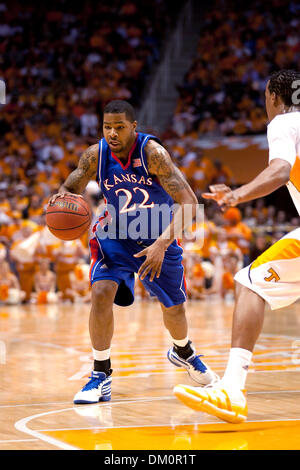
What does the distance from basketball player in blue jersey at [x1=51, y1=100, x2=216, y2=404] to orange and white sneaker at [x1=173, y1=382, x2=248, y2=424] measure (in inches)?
48.1

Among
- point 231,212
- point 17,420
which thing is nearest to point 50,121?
point 231,212

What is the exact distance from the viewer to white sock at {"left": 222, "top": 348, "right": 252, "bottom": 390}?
3906 mm

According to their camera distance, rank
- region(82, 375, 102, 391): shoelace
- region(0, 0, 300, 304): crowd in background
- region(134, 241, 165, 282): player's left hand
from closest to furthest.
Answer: region(134, 241, 165, 282): player's left hand < region(82, 375, 102, 391): shoelace < region(0, 0, 300, 304): crowd in background

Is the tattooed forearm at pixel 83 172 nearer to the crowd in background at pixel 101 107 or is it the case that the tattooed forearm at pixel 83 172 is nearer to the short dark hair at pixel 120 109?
the short dark hair at pixel 120 109

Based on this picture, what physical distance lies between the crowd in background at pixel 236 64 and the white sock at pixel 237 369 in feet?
47.5

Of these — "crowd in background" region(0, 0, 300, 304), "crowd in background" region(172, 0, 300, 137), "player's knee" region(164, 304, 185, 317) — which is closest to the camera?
"player's knee" region(164, 304, 185, 317)

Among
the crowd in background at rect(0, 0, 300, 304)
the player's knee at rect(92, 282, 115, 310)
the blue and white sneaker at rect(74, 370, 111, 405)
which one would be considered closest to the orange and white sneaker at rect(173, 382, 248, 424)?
the blue and white sneaker at rect(74, 370, 111, 405)

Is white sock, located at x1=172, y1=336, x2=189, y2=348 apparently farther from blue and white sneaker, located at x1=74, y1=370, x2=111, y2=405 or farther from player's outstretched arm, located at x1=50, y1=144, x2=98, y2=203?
player's outstretched arm, located at x1=50, y1=144, x2=98, y2=203

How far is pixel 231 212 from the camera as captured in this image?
1460 centimetres

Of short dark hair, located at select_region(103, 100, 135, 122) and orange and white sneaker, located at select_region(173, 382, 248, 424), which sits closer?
orange and white sneaker, located at select_region(173, 382, 248, 424)

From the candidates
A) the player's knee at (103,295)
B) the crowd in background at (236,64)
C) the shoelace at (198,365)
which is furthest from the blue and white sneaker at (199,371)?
the crowd in background at (236,64)

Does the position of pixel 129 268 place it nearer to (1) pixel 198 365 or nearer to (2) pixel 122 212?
(2) pixel 122 212

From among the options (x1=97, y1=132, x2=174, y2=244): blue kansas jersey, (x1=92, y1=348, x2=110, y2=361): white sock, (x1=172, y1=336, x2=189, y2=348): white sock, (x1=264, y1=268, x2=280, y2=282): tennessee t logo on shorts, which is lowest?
(x1=92, y1=348, x2=110, y2=361): white sock

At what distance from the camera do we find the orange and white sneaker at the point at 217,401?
3.79 metres
